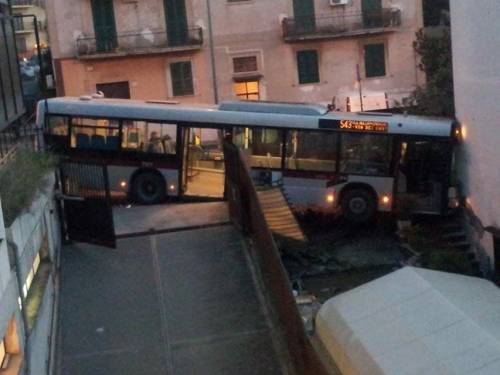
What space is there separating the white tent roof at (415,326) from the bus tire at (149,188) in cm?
864

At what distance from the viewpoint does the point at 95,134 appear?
1978 cm

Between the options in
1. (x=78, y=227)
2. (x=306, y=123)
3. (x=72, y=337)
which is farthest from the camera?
(x=306, y=123)

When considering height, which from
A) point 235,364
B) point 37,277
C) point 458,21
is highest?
point 458,21

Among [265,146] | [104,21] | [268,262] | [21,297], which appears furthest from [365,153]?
[104,21]

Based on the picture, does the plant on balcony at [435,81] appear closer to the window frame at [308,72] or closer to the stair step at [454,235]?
the stair step at [454,235]

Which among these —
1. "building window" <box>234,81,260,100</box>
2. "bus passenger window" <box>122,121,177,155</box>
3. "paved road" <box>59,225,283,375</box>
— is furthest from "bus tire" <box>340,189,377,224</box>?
"building window" <box>234,81,260,100</box>

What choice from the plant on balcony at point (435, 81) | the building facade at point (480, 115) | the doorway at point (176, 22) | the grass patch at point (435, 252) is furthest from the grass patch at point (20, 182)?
the doorway at point (176, 22)

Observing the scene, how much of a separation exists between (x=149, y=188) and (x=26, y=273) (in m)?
10.5

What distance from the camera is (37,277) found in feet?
35.2

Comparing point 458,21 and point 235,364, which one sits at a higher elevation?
point 458,21

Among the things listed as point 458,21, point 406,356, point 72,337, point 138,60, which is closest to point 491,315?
point 406,356

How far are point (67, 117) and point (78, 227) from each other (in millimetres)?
5968

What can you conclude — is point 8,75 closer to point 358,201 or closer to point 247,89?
point 358,201

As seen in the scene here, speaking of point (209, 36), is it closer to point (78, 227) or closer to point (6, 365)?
point (78, 227)
